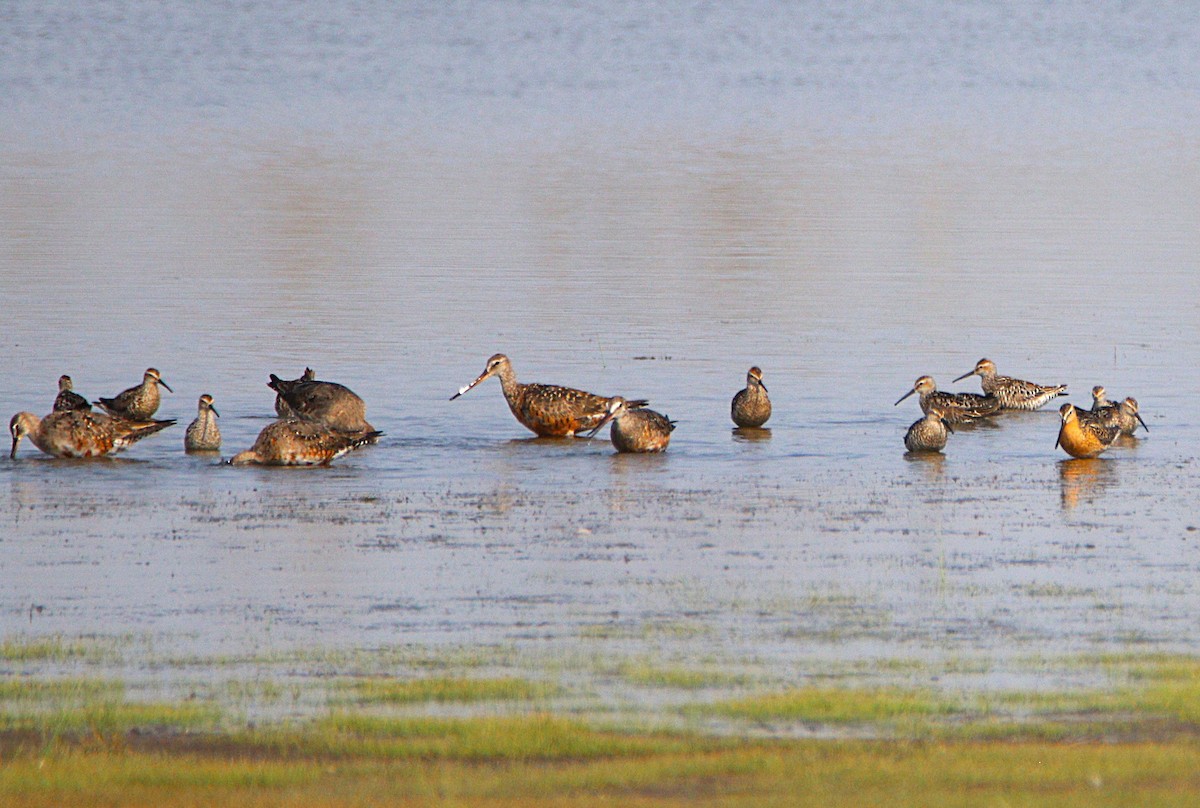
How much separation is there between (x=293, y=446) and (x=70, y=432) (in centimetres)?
166

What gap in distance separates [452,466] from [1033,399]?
5768 millimetres

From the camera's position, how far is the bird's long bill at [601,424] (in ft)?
54.5

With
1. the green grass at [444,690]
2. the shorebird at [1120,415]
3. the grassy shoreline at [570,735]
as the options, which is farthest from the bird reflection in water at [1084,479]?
the green grass at [444,690]

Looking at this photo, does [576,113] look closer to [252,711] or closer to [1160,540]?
[1160,540]

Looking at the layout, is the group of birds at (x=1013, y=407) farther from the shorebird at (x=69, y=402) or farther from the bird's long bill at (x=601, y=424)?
the shorebird at (x=69, y=402)

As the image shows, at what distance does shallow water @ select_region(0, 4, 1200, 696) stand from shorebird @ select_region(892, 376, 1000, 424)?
316 mm

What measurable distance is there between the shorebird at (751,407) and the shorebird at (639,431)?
111 centimetres

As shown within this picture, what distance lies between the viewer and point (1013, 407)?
18859 mm

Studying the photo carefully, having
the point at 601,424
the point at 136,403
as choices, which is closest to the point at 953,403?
the point at 601,424

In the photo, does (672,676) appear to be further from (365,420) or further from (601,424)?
(365,420)

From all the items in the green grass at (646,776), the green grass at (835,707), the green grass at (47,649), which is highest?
the green grass at (47,649)

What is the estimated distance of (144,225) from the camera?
3325 cm

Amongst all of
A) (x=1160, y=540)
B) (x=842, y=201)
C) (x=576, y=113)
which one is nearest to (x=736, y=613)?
(x=1160, y=540)

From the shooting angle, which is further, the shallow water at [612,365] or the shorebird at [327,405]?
the shorebird at [327,405]
